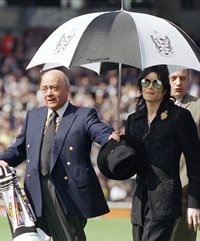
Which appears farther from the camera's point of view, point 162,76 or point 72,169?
point 72,169

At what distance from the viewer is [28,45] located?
74.4 ft

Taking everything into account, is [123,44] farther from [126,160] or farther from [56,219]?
[56,219]

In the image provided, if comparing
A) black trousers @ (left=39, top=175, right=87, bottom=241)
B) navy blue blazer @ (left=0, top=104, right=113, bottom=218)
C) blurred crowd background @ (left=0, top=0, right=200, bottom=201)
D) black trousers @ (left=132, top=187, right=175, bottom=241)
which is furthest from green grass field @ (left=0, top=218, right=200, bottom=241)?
black trousers @ (left=132, top=187, right=175, bottom=241)

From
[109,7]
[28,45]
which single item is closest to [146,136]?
[28,45]

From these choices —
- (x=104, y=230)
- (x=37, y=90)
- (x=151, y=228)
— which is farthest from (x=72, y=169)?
(x=37, y=90)

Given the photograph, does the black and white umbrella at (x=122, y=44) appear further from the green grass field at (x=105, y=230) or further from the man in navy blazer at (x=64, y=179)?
the green grass field at (x=105, y=230)

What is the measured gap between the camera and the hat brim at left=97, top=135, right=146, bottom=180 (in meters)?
6.16

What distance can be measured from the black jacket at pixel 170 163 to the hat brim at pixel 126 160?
0.08m

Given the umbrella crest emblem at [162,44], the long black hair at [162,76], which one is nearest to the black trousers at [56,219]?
the long black hair at [162,76]

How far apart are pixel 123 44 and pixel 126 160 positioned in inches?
37.5

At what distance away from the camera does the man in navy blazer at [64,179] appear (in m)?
6.77

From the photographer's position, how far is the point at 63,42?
666cm

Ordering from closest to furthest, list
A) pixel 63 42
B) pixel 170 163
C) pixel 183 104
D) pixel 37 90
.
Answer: pixel 170 163 → pixel 63 42 → pixel 183 104 → pixel 37 90

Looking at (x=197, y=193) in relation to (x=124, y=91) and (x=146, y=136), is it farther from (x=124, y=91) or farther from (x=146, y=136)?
(x=124, y=91)
